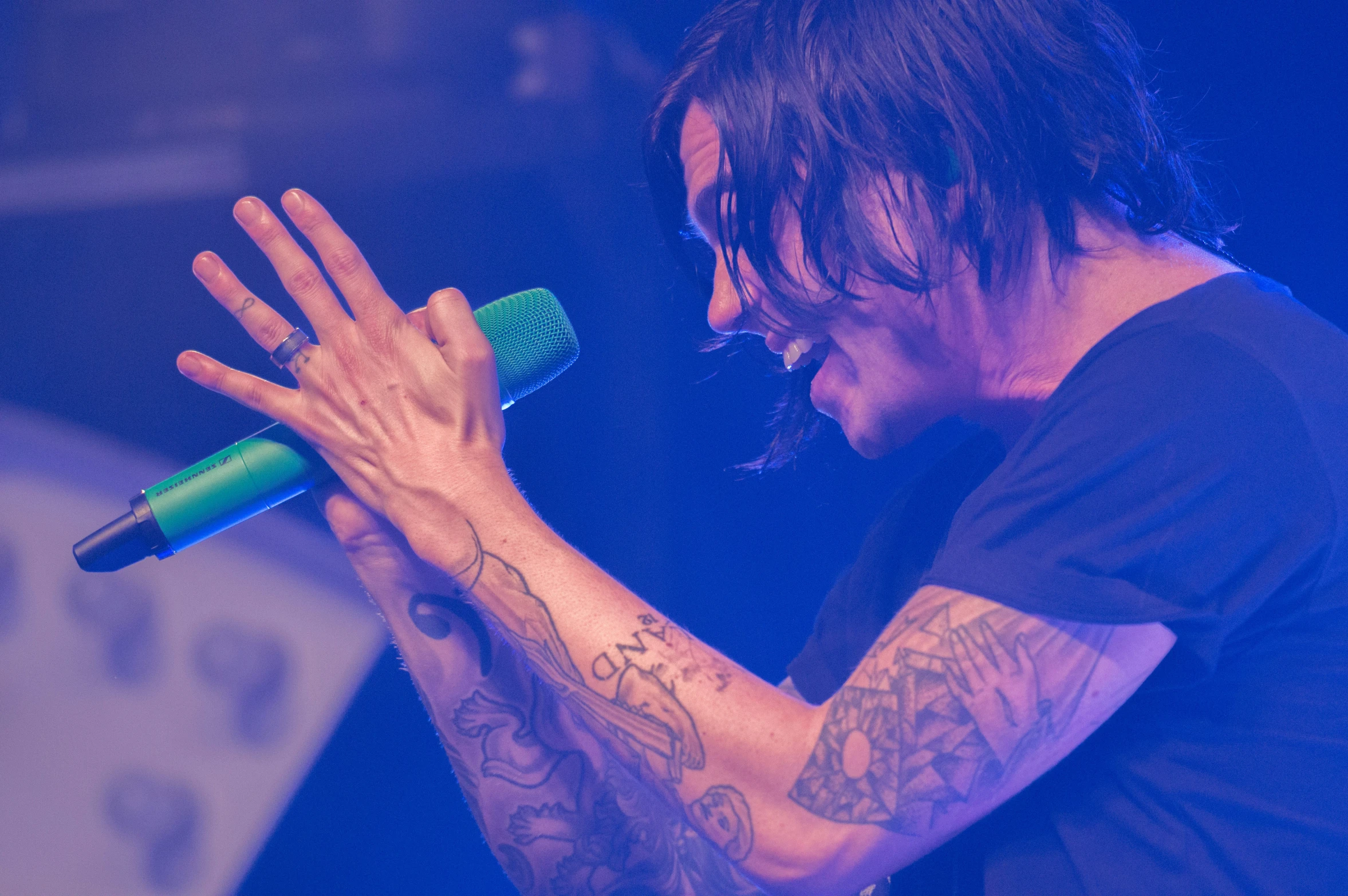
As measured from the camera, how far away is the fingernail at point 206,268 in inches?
31.1

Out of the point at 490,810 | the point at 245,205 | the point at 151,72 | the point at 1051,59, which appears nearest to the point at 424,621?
the point at 490,810

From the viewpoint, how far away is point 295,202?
2.57 ft

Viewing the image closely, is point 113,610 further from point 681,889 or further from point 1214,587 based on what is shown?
point 1214,587

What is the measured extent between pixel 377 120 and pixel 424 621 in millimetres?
667

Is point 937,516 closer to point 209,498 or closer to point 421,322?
point 421,322

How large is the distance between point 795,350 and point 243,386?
606mm

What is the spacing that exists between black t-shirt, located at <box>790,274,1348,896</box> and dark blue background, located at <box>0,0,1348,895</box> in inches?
25.6

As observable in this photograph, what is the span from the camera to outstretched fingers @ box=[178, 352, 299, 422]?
793 millimetres

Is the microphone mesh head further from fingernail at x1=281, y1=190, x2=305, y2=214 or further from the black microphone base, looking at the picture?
the black microphone base

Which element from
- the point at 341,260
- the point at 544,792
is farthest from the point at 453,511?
the point at 544,792

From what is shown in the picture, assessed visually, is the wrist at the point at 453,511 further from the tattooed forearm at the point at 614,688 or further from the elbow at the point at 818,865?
the elbow at the point at 818,865

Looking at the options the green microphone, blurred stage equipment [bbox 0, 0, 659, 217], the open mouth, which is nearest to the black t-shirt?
the open mouth

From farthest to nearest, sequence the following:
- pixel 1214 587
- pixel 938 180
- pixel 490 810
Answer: pixel 490 810
pixel 938 180
pixel 1214 587

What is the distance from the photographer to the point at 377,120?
3.69ft
